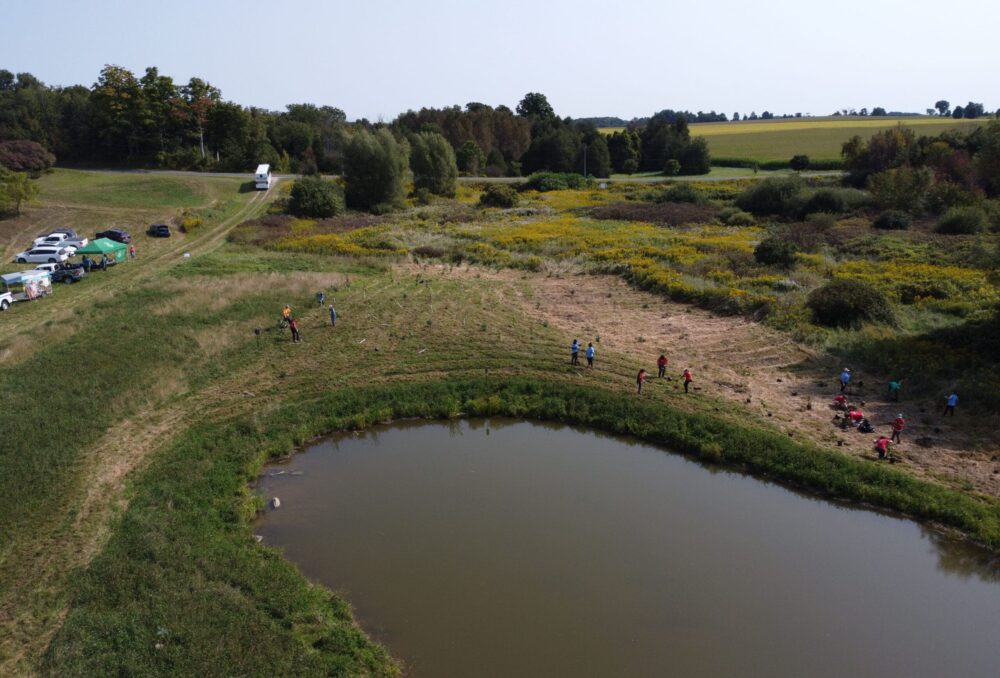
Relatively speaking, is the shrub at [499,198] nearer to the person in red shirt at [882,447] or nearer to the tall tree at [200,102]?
the tall tree at [200,102]

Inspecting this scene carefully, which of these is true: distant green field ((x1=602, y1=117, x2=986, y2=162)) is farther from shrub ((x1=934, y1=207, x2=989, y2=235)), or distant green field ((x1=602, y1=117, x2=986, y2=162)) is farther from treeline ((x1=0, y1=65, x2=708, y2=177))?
shrub ((x1=934, y1=207, x2=989, y2=235))

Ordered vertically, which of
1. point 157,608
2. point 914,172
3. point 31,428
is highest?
point 914,172

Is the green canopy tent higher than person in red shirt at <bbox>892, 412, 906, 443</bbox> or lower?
higher

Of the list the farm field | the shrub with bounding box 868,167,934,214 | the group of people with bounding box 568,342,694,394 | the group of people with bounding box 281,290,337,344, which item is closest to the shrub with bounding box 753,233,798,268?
the farm field

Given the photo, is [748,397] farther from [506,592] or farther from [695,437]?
[506,592]

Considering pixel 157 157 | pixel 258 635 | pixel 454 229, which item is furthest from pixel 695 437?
pixel 157 157

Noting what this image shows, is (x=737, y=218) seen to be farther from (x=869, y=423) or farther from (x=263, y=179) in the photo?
(x=263, y=179)
